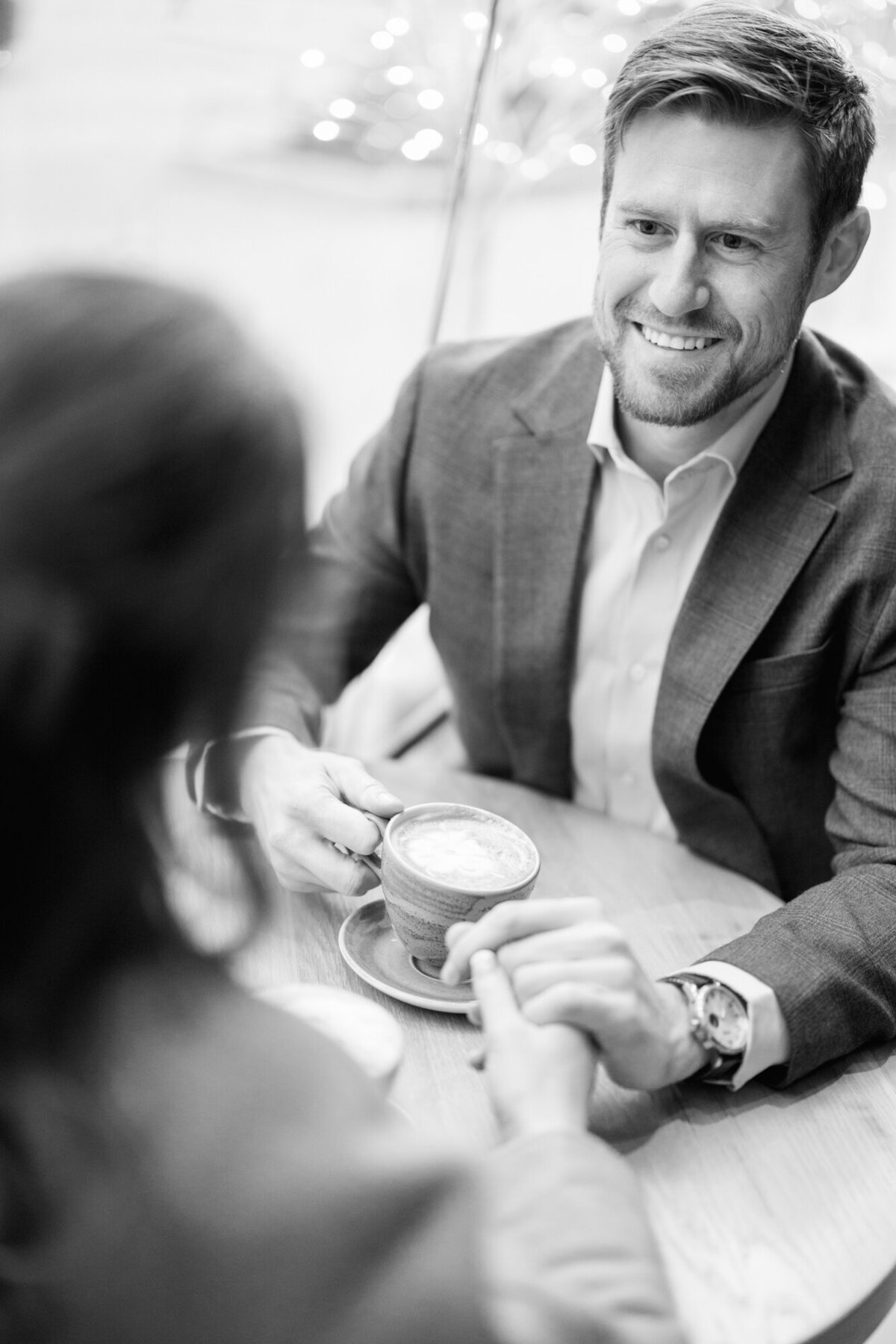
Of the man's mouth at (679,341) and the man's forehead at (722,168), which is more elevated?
the man's forehead at (722,168)

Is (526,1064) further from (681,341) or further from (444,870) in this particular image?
(681,341)

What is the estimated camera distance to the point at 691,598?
5.07 feet

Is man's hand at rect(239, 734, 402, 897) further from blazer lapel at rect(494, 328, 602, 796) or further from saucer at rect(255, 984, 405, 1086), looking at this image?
blazer lapel at rect(494, 328, 602, 796)

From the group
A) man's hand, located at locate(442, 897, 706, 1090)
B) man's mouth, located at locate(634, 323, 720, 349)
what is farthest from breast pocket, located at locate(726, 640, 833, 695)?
man's hand, located at locate(442, 897, 706, 1090)

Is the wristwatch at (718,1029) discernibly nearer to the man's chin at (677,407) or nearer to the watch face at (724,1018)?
the watch face at (724,1018)

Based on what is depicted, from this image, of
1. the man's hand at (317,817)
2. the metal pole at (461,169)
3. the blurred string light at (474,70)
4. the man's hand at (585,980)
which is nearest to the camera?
the man's hand at (585,980)

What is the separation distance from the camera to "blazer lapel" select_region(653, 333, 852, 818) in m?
1.50

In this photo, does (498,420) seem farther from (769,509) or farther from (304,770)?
(304,770)

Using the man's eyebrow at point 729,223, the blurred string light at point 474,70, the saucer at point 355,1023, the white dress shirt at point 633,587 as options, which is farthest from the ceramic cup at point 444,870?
the blurred string light at point 474,70

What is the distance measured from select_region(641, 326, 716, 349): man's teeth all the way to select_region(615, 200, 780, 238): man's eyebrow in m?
0.13

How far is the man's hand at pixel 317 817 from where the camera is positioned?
1197 mm

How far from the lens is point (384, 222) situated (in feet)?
10.8

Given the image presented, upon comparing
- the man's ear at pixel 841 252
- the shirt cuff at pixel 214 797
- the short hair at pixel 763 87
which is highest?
the short hair at pixel 763 87

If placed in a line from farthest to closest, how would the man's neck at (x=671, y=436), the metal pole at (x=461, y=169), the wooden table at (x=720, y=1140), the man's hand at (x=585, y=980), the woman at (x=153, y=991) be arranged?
the metal pole at (x=461, y=169) < the man's neck at (x=671, y=436) < the man's hand at (x=585, y=980) < the wooden table at (x=720, y=1140) < the woman at (x=153, y=991)
